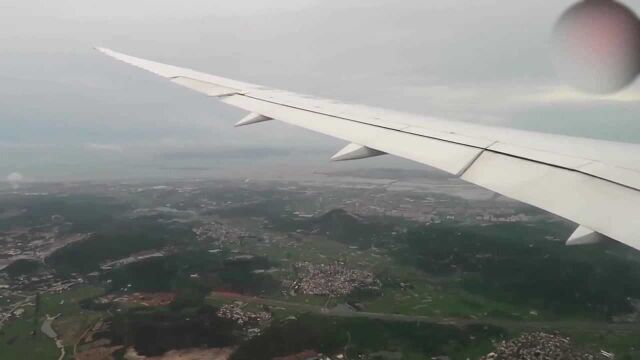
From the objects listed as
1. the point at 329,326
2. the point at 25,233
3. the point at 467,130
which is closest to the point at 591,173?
the point at 467,130

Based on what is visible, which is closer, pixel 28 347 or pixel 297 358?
pixel 297 358

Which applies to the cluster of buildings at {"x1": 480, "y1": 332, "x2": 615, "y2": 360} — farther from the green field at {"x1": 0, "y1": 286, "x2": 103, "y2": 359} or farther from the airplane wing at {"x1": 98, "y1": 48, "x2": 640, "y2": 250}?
the green field at {"x1": 0, "y1": 286, "x2": 103, "y2": 359}

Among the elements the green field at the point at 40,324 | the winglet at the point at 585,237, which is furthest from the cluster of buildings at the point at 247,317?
the winglet at the point at 585,237

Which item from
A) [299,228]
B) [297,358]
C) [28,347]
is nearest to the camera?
[297,358]

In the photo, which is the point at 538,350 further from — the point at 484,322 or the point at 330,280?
the point at 330,280

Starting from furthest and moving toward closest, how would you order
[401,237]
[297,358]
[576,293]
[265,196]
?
1. [265,196]
2. [401,237]
3. [576,293]
4. [297,358]

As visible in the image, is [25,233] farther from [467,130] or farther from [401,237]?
[467,130]

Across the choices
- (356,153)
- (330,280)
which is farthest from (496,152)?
(330,280)
